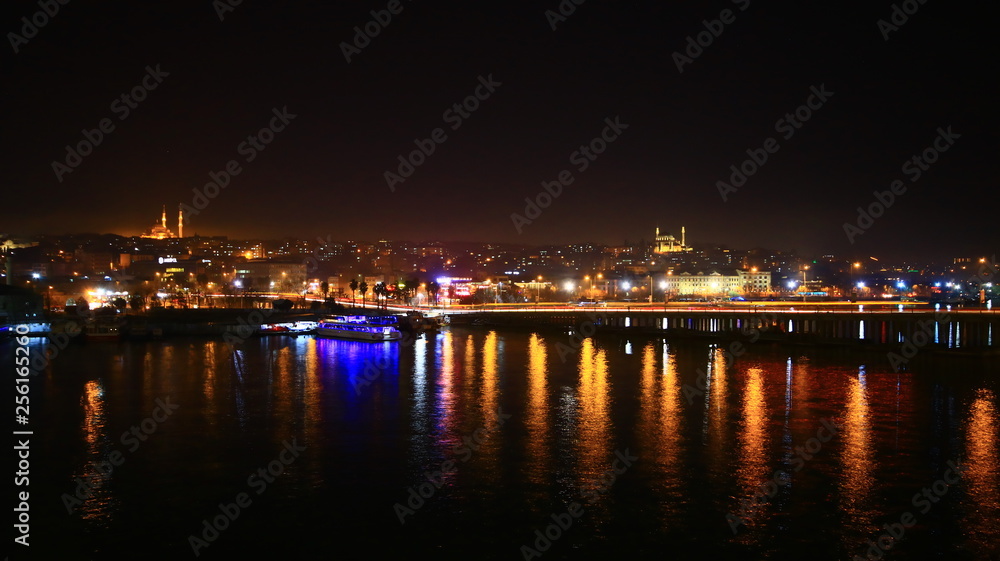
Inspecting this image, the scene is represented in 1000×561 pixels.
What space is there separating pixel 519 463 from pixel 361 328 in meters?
18.6

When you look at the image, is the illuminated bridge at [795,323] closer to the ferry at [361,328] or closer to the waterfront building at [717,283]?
the ferry at [361,328]

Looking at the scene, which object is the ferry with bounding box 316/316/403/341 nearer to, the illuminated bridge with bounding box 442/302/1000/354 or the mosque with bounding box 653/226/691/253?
the illuminated bridge with bounding box 442/302/1000/354

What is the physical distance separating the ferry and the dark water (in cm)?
913

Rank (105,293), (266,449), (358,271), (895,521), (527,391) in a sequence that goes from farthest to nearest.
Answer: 1. (358,271)
2. (105,293)
3. (527,391)
4. (266,449)
5. (895,521)

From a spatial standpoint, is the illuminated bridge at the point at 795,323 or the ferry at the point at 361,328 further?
the ferry at the point at 361,328

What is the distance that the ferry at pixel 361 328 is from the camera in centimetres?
2658

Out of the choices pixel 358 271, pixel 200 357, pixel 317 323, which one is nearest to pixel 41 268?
pixel 358 271

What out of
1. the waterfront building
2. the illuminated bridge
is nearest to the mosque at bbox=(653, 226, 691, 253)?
the waterfront building

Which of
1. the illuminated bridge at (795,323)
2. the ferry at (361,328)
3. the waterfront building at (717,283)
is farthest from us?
the waterfront building at (717,283)

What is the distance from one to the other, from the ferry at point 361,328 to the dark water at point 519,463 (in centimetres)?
913

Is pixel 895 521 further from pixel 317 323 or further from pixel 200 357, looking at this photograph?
pixel 317 323

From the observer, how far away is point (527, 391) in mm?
14859

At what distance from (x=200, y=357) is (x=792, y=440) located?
15.8m

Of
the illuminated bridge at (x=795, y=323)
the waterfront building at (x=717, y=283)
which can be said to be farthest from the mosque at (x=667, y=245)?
the illuminated bridge at (x=795, y=323)
